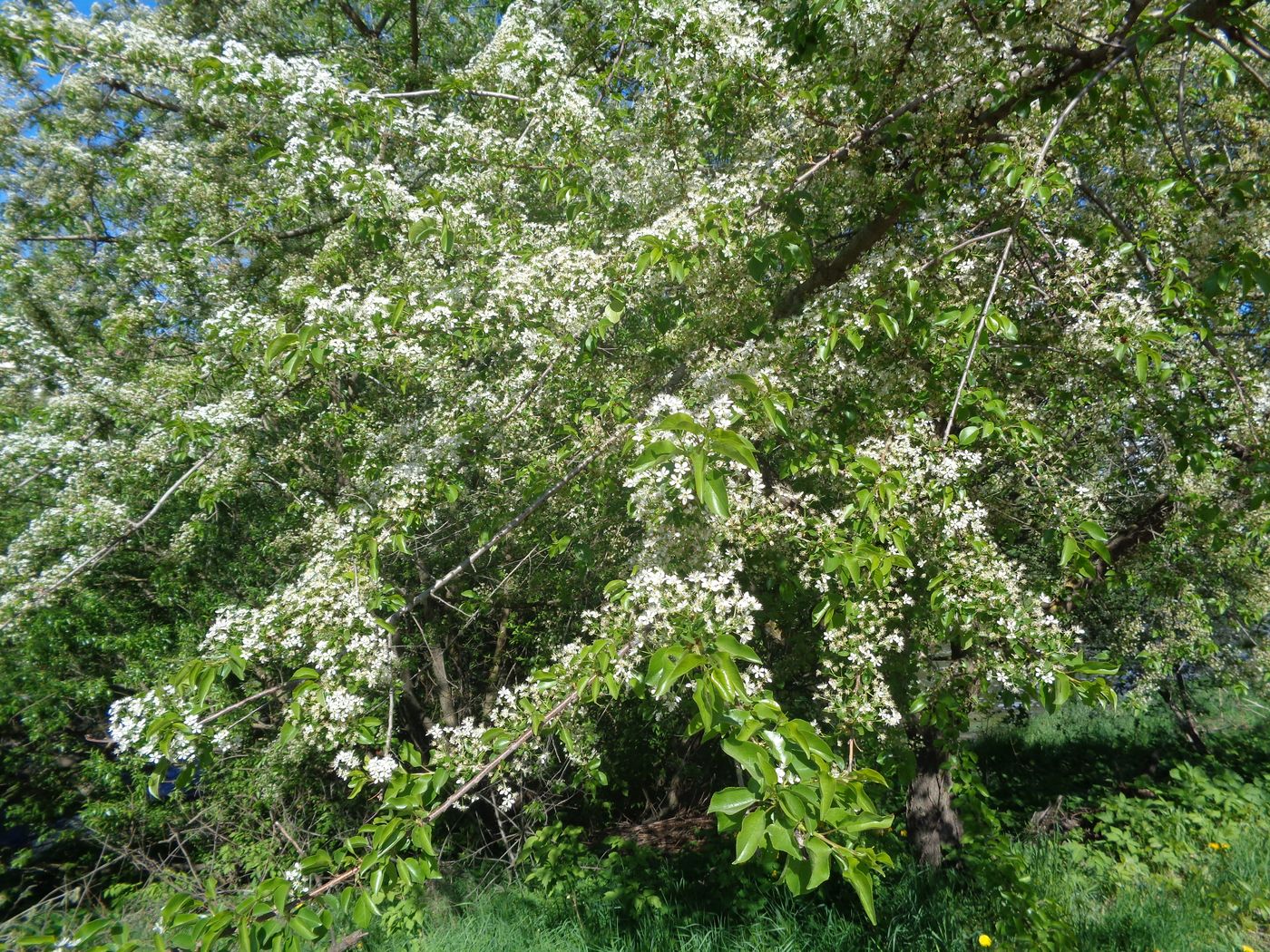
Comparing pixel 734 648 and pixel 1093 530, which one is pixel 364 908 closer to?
pixel 734 648

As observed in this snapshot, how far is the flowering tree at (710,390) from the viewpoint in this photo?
2215 millimetres

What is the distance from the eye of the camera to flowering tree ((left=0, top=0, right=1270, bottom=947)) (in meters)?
2.21

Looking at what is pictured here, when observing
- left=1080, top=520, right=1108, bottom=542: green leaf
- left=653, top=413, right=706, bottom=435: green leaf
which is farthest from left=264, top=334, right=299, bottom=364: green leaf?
left=1080, top=520, right=1108, bottom=542: green leaf

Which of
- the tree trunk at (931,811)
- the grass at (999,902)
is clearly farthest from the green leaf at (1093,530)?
the tree trunk at (931,811)

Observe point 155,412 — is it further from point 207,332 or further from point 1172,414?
point 1172,414

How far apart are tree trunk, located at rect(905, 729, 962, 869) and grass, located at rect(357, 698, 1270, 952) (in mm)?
385

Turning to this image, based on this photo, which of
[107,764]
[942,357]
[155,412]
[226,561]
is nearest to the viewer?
[942,357]

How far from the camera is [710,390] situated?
9.12 ft

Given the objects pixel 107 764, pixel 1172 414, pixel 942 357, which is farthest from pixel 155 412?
pixel 1172 414

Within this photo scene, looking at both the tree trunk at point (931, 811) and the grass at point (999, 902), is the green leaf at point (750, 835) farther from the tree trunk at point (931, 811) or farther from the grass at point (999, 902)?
the tree trunk at point (931, 811)

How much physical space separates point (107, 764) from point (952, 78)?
8.40 metres

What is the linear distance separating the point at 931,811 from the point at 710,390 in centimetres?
429

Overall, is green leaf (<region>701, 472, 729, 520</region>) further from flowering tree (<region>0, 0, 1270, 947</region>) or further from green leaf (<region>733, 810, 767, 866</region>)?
green leaf (<region>733, 810, 767, 866</region>)

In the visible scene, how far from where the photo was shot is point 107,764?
20.1 feet
